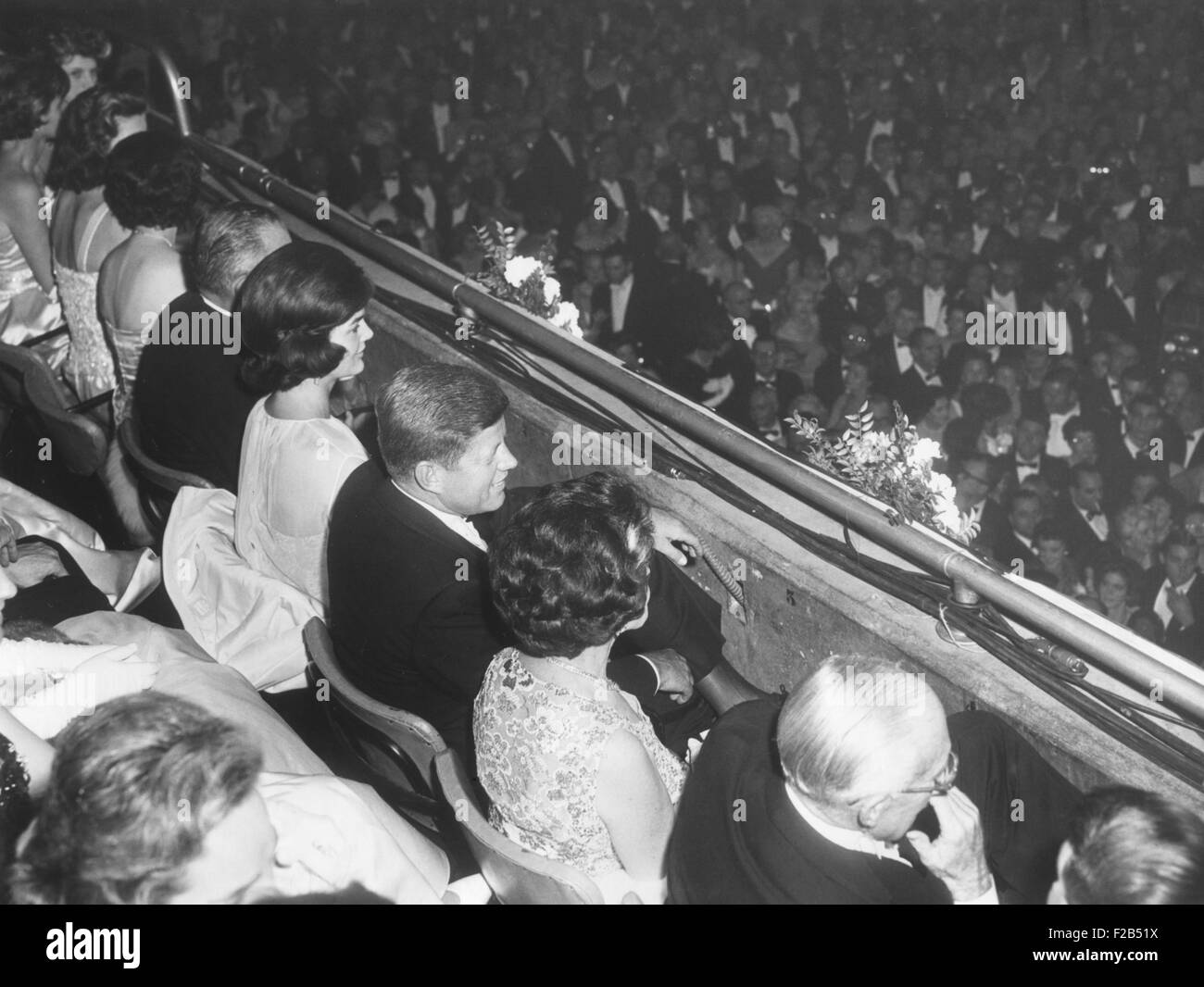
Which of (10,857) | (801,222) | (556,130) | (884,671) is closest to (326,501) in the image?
(10,857)

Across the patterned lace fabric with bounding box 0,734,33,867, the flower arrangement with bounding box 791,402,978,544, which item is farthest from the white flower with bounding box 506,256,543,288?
the patterned lace fabric with bounding box 0,734,33,867

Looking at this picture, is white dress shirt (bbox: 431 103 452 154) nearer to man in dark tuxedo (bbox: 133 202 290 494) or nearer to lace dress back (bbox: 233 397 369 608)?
man in dark tuxedo (bbox: 133 202 290 494)

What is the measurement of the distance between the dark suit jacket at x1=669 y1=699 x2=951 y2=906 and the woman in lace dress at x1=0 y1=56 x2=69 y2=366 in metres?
3.15

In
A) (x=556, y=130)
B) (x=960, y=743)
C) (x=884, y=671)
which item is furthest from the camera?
(x=556, y=130)

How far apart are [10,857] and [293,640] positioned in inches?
46.8

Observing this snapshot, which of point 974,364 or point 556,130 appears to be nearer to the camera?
point 974,364

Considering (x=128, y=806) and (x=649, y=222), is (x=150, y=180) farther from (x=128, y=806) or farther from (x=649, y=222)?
(x=649, y=222)

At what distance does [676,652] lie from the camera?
2793 mm

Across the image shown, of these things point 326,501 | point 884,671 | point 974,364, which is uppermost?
point 884,671

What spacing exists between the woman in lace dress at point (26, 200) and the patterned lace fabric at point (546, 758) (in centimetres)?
282

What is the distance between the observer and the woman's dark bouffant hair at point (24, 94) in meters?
3.98

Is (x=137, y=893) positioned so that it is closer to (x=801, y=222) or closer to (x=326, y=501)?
(x=326, y=501)

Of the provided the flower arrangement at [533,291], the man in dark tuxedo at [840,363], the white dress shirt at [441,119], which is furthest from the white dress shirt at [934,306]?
the white dress shirt at [441,119]

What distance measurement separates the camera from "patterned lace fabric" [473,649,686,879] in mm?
1989
